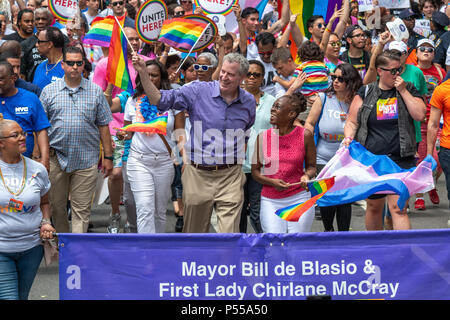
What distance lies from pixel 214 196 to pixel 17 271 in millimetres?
2183

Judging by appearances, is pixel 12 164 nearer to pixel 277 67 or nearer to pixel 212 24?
pixel 212 24

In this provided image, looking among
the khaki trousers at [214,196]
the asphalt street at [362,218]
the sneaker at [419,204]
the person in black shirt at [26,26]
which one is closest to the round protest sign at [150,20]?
the asphalt street at [362,218]

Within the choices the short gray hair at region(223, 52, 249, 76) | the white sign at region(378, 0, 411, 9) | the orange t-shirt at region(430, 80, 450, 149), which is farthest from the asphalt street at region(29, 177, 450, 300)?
the white sign at region(378, 0, 411, 9)

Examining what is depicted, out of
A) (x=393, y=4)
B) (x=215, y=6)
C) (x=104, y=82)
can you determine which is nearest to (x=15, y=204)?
(x=104, y=82)

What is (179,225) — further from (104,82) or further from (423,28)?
(423,28)

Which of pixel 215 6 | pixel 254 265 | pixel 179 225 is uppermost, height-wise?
pixel 215 6

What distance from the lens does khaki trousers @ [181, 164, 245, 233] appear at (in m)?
8.27

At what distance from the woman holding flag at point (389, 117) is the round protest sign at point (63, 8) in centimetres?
560

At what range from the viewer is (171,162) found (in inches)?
368

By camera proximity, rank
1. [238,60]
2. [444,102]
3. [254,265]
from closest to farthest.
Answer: [254,265] → [238,60] → [444,102]

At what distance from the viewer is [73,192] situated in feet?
30.6

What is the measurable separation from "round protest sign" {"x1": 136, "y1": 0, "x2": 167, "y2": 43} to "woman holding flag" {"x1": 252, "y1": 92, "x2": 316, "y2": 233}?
9.98 ft

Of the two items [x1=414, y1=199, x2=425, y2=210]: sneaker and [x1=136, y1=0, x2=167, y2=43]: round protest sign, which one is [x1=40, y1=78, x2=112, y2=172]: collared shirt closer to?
[x1=136, y1=0, x2=167, y2=43]: round protest sign
